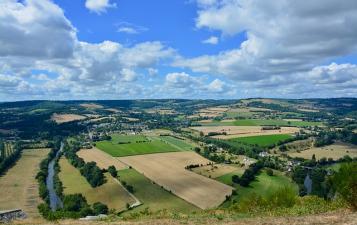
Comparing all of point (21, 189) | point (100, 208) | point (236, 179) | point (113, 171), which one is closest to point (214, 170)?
point (236, 179)

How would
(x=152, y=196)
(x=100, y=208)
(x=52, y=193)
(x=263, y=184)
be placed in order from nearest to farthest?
(x=100, y=208), (x=152, y=196), (x=263, y=184), (x=52, y=193)

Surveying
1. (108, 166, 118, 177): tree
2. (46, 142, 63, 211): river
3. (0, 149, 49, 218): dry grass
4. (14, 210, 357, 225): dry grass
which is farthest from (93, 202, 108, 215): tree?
(14, 210, 357, 225): dry grass

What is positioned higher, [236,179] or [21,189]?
[236,179]

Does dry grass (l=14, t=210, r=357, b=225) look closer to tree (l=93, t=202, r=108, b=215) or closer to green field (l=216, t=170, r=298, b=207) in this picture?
tree (l=93, t=202, r=108, b=215)

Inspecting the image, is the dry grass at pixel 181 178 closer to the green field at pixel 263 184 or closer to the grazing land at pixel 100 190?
the green field at pixel 263 184

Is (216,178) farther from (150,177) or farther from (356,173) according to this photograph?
(356,173)

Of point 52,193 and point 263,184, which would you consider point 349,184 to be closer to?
point 263,184

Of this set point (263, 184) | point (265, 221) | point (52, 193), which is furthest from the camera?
point (52, 193)

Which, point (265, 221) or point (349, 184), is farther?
point (349, 184)

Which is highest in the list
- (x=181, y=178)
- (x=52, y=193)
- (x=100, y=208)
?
(x=181, y=178)
